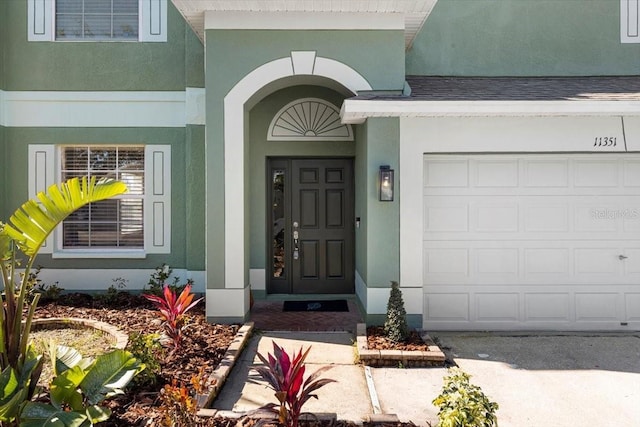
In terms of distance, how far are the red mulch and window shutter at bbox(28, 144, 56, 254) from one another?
660 centimetres

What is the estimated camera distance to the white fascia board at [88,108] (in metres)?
8.74

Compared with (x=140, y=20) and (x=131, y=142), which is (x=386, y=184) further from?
(x=140, y=20)

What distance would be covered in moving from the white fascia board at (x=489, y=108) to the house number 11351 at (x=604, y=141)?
41 centimetres

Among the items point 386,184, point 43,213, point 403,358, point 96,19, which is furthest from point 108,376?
point 96,19

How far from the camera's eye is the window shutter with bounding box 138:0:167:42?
Result: 344 inches

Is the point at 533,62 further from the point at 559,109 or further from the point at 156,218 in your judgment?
the point at 156,218

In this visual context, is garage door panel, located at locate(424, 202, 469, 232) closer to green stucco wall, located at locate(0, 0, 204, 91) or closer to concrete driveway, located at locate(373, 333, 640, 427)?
concrete driveway, located at locate(373, 333, 640, 427)

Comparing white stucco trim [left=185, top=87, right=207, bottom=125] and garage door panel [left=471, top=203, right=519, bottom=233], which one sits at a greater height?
white stucco trim [left=185, top=87, right=207, bottom=125]

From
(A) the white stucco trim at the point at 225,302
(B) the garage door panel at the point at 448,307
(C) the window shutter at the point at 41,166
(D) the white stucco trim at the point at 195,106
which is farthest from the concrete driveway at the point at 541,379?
(C) the window shutter at the point at 41,166

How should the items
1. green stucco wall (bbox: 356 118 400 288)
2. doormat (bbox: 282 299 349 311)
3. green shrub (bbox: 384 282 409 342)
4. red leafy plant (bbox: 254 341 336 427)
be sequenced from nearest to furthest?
1. red leafy plant (bbox: 254 341 336 427)
2. green shrub (bbox: 384 282 409 342)
3. green stucco wall (bbox: 356 118 400 288)
4. doormat (bbox: 282 299 349 311)

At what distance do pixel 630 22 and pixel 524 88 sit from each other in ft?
10.2

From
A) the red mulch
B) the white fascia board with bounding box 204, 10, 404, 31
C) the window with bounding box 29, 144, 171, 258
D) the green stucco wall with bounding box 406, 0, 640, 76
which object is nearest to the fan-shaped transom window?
the green stucco wall with bounding box 406, 0, 640, 76

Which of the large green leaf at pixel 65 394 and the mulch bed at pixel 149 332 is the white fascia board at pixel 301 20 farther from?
the large green leaf at pixel 65 394

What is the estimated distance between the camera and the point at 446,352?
5.93 m
